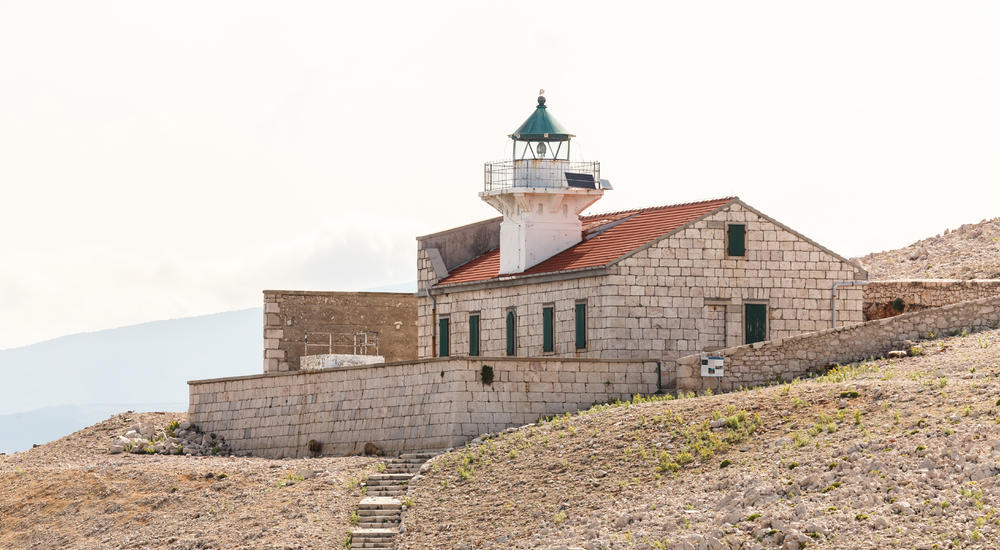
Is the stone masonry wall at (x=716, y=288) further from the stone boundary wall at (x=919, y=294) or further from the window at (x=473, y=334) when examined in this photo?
the window at (x=473, y=334)

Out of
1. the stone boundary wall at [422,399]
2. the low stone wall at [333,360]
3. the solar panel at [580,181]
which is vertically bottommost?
the stone boundary wall at [422,399]

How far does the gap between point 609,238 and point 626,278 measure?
12.6 ft

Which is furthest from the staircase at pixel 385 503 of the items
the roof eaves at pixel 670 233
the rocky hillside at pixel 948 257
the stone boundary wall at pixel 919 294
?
the rocky hillside at pixel 948 257

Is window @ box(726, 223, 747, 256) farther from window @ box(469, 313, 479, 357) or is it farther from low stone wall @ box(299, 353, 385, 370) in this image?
low stone wall @ box(299, 353, 385, 370)

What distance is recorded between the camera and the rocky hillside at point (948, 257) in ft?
189

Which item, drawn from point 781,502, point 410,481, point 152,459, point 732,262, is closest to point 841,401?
point 781,502

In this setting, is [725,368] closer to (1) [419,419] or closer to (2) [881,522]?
(1) [419,419]

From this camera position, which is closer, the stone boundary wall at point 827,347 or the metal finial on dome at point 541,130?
the stone boundary wall at point 827,347

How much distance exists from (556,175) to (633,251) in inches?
200

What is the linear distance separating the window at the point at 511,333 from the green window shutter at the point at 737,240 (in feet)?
19.7

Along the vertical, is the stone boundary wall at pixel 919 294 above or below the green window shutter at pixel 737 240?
below

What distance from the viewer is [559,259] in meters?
46.3

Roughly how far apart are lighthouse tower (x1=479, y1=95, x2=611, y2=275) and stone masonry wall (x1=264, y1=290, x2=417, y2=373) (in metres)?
5.70

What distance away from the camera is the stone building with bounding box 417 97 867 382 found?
4306cm
